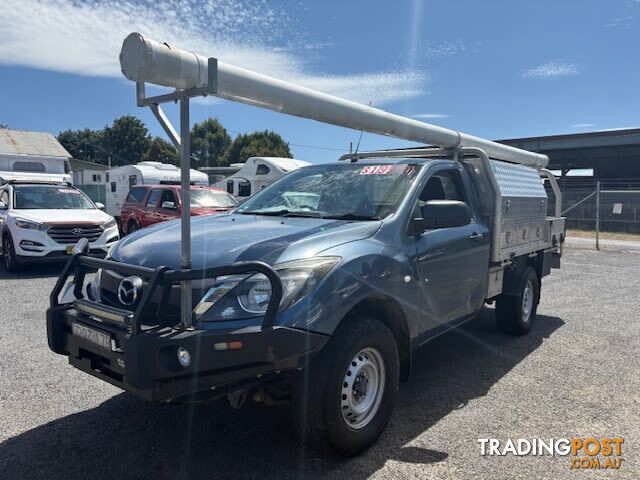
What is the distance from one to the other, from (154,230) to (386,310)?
72.4 inches

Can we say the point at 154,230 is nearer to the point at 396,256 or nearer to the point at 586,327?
the point at 396,256

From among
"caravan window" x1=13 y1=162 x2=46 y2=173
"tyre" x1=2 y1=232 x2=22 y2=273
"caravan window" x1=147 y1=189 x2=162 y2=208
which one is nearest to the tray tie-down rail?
"tyre" x1=2 y1=232 x2=22 y2=273

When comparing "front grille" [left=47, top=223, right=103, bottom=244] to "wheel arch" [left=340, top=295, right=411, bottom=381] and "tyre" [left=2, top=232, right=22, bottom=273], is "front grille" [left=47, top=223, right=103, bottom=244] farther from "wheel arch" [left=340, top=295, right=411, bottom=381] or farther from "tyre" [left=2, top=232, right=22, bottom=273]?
"wheel arch" [left=340, top=295, right=411, bottom=381]

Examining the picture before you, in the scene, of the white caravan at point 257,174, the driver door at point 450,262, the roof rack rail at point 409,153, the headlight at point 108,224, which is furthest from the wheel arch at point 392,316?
the white caravan at point 257,174

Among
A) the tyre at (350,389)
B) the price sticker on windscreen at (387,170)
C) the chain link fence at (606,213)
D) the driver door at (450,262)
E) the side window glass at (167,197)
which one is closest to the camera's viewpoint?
the tyre at (350,389)

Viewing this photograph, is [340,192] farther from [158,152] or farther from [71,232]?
[158,152]

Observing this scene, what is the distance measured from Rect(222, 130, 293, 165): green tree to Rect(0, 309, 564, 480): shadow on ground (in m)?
53.6

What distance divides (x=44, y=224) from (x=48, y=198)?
1.64 meters

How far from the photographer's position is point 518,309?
5.99 metres

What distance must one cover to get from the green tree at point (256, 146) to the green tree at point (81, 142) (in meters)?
20.2

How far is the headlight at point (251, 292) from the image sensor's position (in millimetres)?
2879

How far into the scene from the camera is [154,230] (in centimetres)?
404

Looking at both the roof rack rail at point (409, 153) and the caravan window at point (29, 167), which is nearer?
the roof rack rail at point (409, 153)

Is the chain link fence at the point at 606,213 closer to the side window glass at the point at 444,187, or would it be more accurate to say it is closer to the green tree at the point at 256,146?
the side window glass at the point at 444,187
